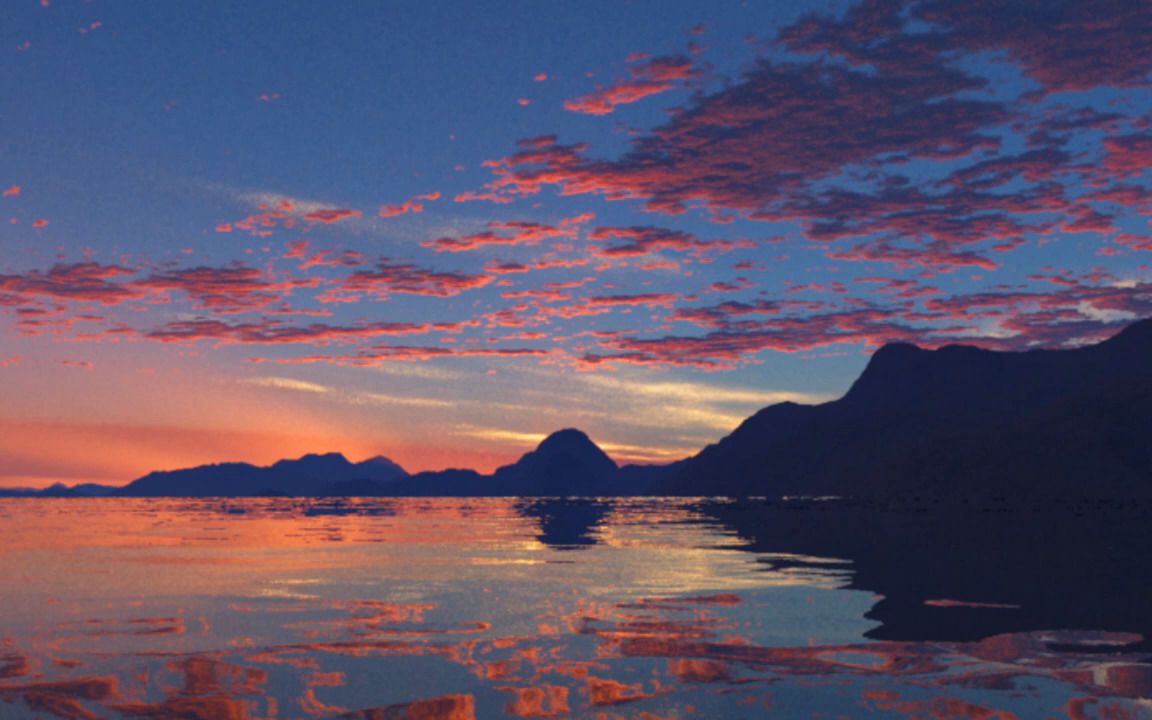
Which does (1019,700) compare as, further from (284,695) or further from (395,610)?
(395,610)

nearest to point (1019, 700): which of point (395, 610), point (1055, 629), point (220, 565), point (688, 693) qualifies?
point (688, 693)

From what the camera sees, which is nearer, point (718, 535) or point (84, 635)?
point (84, 635)

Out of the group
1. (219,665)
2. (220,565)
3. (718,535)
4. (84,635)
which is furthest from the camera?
(718,535)

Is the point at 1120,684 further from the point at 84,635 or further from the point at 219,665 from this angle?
the point at 84,635

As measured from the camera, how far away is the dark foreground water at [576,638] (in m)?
15.1

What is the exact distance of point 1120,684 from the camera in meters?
16.0

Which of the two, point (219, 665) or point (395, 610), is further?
point (395, 610)

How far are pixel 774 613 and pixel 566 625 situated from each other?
568 centimetres

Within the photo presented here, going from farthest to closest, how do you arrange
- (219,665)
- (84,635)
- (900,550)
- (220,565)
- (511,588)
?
1. (900,550)
2. (220,565)
3. (511,588)
4. (84,635)
5. (219,665)

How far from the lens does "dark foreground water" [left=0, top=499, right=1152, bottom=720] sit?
1507 centimetres

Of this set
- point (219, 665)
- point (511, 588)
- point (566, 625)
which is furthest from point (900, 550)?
point (219, 665)

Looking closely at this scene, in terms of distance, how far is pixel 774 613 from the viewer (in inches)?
978

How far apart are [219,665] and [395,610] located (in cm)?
789

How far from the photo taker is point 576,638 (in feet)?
69.7
